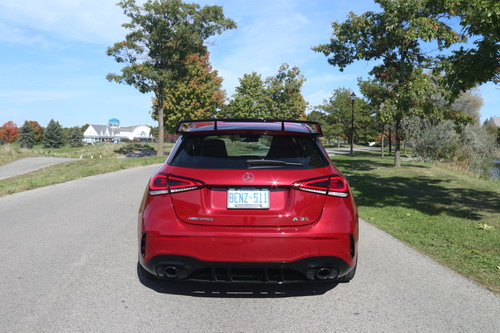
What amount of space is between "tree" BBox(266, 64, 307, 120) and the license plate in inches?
1885

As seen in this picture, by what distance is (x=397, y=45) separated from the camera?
59.1 feet

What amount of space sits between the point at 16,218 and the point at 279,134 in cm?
593

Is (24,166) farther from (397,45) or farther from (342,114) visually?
(342,114)

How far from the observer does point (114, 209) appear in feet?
26.2

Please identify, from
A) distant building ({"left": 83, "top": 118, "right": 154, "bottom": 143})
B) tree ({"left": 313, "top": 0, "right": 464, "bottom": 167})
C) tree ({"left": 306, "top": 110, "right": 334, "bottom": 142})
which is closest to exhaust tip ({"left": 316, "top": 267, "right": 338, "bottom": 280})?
tree ({"left": 313, "top": 0, "right": 464, "bottom": 167})

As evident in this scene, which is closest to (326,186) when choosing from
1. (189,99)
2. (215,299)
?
(215,299)

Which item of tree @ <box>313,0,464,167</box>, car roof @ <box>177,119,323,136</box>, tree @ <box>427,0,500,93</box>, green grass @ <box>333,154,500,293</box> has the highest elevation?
tree @ <box>313,0,464,167</box>

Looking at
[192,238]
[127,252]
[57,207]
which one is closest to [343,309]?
[192,238]

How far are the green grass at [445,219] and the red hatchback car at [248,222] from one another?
200 cm

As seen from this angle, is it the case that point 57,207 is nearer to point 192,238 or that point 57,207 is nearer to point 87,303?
point 87,303

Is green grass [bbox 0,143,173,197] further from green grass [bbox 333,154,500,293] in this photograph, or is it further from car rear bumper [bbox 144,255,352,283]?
green grass [bbox 333,154,500,293]

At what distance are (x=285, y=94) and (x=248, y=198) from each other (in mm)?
49474

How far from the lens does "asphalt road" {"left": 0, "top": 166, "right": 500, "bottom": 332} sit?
298 cm

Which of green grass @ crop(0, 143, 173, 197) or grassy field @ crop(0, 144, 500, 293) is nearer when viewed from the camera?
grassy field @ crop(0, 144, 500, 293)
